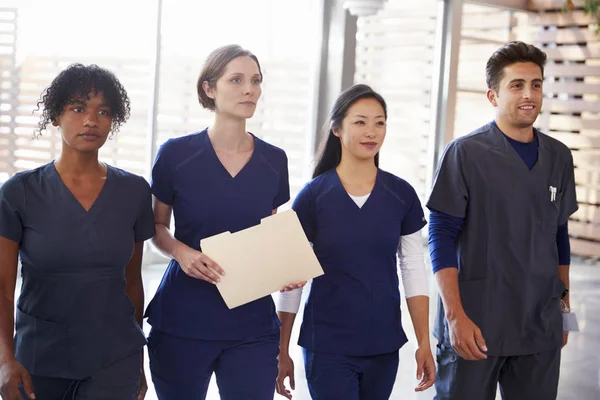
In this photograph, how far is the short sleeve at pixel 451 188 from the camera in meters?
2.25

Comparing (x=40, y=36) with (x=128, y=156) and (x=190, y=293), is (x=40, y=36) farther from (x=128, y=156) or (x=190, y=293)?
(x=190, y=293)

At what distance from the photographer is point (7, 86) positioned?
5.73 metres

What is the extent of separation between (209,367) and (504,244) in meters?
0.87

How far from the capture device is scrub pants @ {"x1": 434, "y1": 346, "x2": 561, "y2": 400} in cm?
223

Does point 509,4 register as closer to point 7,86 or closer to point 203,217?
point 7,86

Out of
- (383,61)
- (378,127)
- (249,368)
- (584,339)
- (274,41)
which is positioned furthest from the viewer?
(383,61)

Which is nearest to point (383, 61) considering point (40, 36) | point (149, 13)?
point (149, 13)

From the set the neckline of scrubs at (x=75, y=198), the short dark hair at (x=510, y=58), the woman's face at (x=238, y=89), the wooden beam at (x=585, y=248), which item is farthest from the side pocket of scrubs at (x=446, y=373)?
the wooden beam at (x=585, y=248)

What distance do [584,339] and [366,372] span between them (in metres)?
3.26

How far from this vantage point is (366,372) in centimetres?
219

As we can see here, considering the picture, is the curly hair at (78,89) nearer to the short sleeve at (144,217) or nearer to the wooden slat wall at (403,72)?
the short sleeve at (144,217)

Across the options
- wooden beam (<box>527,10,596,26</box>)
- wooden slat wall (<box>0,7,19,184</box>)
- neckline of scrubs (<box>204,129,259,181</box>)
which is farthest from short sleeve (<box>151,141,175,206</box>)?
wooden beam (<box>527,10,596,26</box>)

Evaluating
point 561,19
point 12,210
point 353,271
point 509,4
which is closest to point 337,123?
point 353,271

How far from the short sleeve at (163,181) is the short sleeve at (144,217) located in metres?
0.17
